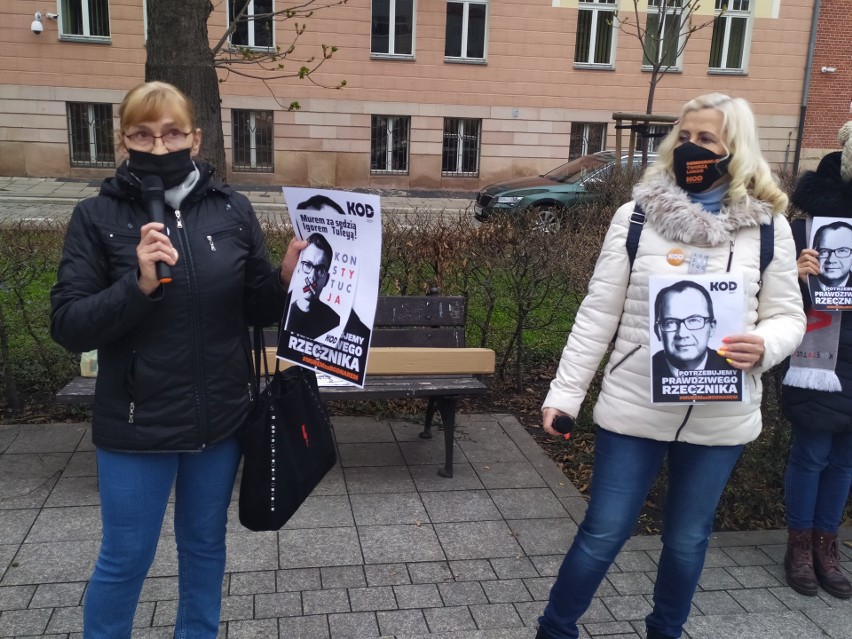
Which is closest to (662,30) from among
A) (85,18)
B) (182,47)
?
(182,47)

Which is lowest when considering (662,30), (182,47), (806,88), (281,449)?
(281,449)

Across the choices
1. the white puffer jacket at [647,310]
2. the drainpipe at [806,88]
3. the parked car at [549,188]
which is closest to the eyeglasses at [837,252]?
the white puffer jacket at [647,310]

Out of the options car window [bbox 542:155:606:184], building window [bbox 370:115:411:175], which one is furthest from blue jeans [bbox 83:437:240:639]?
building window [bbox 370:115:411:175]

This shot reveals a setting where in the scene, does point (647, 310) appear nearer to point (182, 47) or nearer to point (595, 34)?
point (182, 47)

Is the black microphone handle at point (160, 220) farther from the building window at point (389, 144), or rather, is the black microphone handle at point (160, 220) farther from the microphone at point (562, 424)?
the building window at point (389, 144)

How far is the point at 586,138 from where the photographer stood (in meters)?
23.5

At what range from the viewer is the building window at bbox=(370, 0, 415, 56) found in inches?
860

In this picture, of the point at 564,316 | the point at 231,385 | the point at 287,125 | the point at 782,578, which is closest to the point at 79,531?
the point at 231,385

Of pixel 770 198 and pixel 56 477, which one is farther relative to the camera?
pixel 56 477

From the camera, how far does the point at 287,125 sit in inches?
848

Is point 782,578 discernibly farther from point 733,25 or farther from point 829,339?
point 733,25

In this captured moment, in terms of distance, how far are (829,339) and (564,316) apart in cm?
299

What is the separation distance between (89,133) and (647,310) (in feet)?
69.7

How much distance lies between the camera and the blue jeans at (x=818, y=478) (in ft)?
11.4
